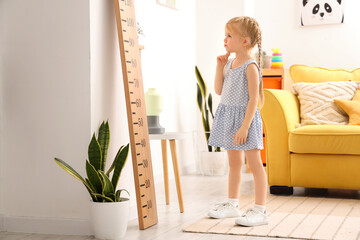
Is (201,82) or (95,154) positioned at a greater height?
(201,82)

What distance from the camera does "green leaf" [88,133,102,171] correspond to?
7.37 feet

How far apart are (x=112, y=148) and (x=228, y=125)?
57 centimetres

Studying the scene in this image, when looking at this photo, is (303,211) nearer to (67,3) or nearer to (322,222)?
(322,222)

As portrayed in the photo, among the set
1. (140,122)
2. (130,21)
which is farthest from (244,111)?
(130,21)

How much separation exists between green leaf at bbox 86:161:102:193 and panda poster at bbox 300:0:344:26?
326 cm

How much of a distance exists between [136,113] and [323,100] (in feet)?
5.50

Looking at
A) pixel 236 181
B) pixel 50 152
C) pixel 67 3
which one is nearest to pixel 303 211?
pixel 236 181

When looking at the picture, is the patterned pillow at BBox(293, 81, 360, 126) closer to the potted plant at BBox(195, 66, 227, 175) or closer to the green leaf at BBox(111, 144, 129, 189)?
the potted plant at BBox(195, 66, 227, 175)

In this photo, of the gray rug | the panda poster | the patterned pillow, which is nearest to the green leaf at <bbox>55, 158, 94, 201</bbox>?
the gray rug

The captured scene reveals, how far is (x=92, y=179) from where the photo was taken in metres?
2.26

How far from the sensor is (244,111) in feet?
8.48

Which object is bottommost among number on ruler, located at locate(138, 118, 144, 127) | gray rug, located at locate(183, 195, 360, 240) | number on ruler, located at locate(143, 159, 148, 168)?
gray rug, located at locate(183, 195, 360, 240)

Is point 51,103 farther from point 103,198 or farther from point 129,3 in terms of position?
point 129,3

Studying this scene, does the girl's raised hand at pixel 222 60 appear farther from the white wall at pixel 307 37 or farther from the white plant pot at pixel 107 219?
the white wall at pixel 307 37
